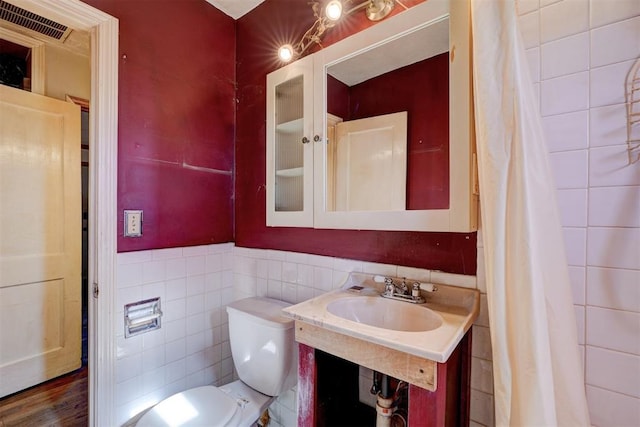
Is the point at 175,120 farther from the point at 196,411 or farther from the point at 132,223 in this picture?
the point at 196,411

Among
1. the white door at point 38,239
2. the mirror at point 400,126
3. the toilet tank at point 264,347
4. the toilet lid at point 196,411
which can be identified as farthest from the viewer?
the white door at point 38,239

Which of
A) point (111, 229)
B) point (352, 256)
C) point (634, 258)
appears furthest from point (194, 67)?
point (634, 258)

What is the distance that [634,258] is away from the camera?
27.5 inches

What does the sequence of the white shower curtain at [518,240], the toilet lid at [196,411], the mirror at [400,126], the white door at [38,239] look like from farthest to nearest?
1. the white door at [38,239]
2. the toilet lid at [196,411]
3. the mirror at [400,126]
4. the white shower curtain at [518,240]

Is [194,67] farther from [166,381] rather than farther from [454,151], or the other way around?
[166,381]

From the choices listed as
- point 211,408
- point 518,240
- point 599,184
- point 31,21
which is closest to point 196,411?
point 211,408

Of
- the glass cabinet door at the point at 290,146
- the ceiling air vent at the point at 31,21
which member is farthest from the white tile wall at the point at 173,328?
the ceiling air vent at the point at 31,21

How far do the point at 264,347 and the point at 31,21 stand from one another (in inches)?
92.6

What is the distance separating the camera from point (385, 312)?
3.34 ft

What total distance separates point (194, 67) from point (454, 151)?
1458 mm

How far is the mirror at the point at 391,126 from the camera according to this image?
2.98ft

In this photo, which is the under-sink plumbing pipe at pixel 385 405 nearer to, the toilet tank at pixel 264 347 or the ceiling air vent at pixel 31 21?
the toilet tank at pixel 264 347

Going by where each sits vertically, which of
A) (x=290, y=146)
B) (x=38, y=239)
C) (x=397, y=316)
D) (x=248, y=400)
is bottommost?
(x=248, y=400)

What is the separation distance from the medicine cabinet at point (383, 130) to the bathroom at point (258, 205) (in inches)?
6.6
